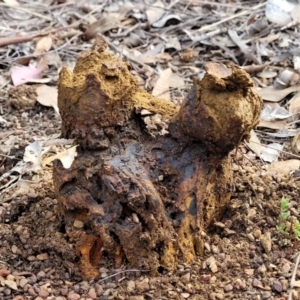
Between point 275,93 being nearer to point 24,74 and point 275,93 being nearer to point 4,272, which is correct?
point 24,74

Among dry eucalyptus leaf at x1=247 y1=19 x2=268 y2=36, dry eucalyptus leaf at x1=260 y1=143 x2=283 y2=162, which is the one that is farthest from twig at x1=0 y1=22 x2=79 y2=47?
dry eucalyptus leaf at x1=260 y1=143 x2=283 y2=162

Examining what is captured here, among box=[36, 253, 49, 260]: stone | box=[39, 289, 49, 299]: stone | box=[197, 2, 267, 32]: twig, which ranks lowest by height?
box=[197, 2, 267, 32]: twig

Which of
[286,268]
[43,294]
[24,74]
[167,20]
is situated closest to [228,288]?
[286,268]

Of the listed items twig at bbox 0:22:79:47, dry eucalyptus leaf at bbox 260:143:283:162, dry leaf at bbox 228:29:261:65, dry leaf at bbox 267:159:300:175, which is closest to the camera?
dry leaf at bbox 267:159:300:175

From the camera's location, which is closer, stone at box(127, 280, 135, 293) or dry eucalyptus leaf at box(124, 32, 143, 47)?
stone at box(127, 280, 135, 293)

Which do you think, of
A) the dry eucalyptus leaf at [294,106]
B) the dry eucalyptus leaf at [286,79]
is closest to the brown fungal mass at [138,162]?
the dry eucalyptus leaf at [294,106]

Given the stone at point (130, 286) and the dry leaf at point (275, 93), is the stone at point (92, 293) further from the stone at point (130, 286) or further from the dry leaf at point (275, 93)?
the dry leaf at point (275, 93)

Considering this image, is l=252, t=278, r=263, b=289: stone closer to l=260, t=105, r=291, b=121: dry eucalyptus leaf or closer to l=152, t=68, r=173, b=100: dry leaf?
l=260, t=105, r=291, b=121: dry eucalyptus leaf
